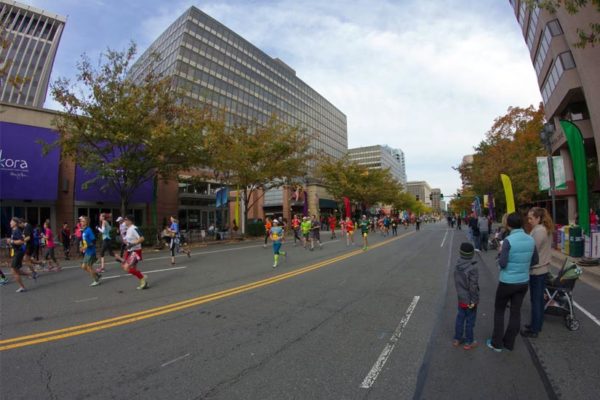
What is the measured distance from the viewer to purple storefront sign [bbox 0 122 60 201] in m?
18.0

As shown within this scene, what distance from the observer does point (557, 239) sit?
14.5 m

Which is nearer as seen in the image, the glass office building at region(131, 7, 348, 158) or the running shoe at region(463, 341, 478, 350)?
the running shoe at region(463, 341, 478, 350)

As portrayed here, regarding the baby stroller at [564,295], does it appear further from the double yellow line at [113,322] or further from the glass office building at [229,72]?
the glass office building at [229,72]

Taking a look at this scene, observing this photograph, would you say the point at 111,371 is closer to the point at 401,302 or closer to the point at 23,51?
the point at 401,302

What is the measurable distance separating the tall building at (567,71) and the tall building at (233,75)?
2302cm

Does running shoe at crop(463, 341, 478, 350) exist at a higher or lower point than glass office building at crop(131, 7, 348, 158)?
lower

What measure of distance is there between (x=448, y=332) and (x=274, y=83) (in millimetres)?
81190

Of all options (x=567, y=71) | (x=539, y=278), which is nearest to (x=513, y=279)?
(x=539, y=278)

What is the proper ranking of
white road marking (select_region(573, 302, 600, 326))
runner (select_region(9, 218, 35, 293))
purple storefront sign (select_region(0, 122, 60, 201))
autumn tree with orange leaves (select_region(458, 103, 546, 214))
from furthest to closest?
autumn tree with orange leaves (select_region(458, 103, 546, 214)), purple storefront sign (select_region(0, 122, 60, 201)), runner (select_region(9, 218, 35, 293)), white road marking (select_region(573, 302, 600, 326))

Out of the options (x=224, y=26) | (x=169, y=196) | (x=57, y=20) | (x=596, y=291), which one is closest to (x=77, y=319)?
(x=596, y=291)

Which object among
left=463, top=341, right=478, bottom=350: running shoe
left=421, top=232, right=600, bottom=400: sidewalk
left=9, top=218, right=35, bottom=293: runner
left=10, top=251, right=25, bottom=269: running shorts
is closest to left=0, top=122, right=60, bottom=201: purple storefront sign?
left=9, top=218, right=35, bottom=293: runner

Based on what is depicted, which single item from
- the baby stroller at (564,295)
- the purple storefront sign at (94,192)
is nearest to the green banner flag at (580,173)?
the baby stroller at (564,295)

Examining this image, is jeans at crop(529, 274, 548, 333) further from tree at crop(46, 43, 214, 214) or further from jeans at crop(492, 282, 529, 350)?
tree at crop(46, 43, 214, 214)

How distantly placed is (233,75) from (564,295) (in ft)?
227
